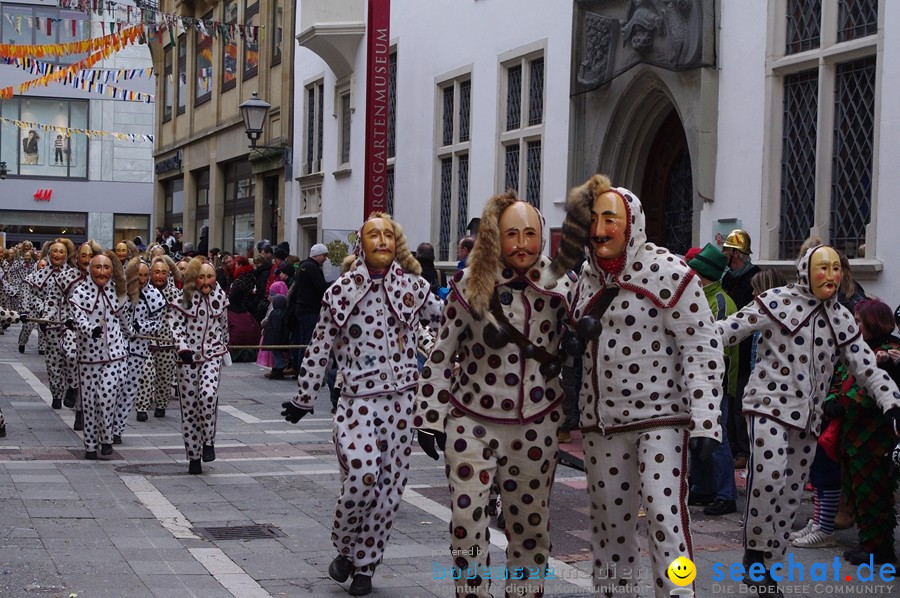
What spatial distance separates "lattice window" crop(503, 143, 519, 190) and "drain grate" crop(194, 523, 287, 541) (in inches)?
399

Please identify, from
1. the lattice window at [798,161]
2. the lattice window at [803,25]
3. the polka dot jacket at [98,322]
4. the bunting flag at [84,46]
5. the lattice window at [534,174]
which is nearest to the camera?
the polka dot jacket at [98,322]

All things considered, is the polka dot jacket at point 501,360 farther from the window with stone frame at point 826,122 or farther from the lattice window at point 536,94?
the lattice window at point 536,94

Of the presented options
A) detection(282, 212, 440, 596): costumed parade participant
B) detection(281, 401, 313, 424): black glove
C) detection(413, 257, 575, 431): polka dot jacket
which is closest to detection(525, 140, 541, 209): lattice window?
detection(282, 212, 440, 596): costumed parade participant

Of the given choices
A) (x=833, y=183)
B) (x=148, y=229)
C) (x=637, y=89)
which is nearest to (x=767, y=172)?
(x=833, y=183)

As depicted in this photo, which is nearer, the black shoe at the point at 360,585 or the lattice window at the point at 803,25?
the black shoe at the point at 360,585

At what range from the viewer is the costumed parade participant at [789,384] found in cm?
682

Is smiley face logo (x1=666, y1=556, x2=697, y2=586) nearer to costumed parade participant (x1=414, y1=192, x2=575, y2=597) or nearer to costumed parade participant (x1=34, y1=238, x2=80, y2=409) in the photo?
costumed parade participant (x1=414, y1=192, x2=575, y2=597)

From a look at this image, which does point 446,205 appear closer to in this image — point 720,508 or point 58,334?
point 58,334

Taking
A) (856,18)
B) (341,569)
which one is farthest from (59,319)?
(341,569)

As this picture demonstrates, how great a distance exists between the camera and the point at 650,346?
5.55 m

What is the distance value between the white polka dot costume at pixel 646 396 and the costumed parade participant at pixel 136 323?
777 centimetres

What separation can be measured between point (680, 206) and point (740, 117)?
81.7 inches

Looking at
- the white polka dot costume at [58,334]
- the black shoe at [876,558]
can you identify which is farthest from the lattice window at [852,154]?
the white polka dot costume at [58,334]

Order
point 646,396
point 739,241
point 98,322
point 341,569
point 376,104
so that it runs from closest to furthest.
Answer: point 646,396
point 341,569
point 739,241
point 98,322
point 376,104
